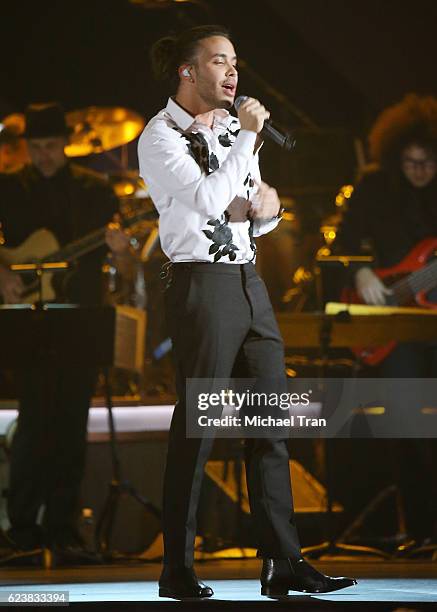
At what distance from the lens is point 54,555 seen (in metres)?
3.96

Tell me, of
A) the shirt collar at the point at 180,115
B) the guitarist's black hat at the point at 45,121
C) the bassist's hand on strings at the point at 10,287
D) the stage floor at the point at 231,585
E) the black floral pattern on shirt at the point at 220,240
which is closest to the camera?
the stage floor at the point at 231,585

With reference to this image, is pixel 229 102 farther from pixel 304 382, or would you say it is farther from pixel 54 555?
pixel 54 555

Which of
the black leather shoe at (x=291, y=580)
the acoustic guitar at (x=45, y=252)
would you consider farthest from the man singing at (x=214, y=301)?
the acoustic guitar at (x=45, y=252)

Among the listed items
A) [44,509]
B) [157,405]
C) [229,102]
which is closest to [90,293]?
[157,405]

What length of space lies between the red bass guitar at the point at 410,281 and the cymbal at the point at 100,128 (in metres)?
1.45

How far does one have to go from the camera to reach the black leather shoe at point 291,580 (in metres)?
2.47

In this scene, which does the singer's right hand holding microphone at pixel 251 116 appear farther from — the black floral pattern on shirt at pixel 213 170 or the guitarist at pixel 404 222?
the guitarist at pixel 404 222

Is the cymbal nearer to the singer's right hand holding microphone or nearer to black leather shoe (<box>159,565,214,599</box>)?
the singer's right hand holding microphone

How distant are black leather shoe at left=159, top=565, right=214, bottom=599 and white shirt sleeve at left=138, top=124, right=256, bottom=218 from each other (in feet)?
2.83

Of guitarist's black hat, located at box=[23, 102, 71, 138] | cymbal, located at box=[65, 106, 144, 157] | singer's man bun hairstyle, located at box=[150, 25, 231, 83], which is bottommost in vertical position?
singer's man bun hairstyle, located at box=[150, 25, 231, 83]

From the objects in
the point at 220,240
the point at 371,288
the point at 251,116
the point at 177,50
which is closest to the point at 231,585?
the point at 220,240

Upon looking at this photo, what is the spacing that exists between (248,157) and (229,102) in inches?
9.1

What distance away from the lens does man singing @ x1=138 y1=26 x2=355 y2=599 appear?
8.21 ft

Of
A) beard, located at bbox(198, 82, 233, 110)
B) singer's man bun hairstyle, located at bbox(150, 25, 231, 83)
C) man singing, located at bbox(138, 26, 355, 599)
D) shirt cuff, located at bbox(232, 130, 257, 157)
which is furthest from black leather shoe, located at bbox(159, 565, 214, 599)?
singer's man bun hairstyle, located at bbox(150, 25, 231, 83)
